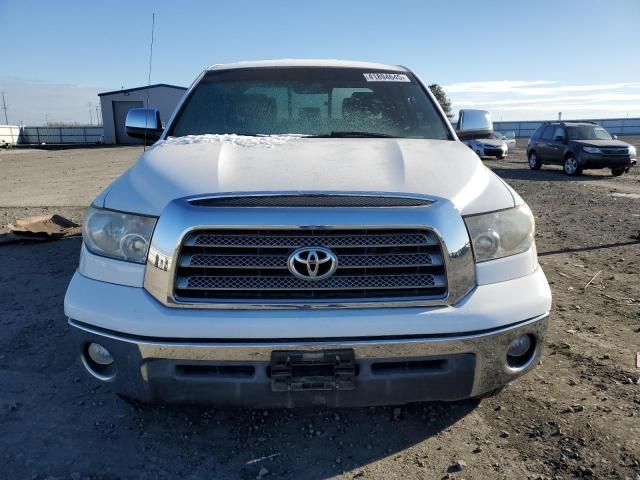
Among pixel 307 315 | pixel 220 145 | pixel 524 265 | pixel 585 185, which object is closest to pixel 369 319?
pixel 307 315

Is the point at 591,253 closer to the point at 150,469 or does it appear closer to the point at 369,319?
the point at 369,319

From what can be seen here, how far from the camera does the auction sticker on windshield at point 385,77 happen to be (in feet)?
12.9

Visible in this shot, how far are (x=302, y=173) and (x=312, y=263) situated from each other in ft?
1.65

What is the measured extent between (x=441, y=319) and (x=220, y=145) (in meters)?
1.62

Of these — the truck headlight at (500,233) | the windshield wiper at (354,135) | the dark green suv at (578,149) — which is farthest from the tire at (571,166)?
the truck headlight at (500,233)

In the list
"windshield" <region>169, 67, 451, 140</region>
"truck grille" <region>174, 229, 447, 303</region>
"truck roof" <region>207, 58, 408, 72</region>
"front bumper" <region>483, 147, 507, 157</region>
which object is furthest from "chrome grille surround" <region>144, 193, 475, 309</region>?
"front bumper" <region>483, 147, 507, 157</region>

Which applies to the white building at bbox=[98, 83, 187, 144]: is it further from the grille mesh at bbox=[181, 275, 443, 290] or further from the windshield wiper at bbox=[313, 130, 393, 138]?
the grille mesh at bbox=[181, 275, 443, 290]

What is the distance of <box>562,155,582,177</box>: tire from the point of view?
1656 cm

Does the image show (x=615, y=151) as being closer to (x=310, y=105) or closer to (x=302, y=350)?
(x=310, y=105)

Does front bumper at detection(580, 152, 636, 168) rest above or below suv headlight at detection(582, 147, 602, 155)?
below

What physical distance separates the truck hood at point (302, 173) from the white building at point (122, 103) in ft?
125

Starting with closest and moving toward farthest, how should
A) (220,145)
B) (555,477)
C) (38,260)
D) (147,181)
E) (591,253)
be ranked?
(555,477) < (147,181) < (220,145) < (38,260) < (591,253)

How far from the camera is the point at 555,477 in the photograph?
226 centimetres

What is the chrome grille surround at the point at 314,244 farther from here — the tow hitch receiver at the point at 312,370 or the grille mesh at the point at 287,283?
the tow hitch receiver at the point at 312,370
